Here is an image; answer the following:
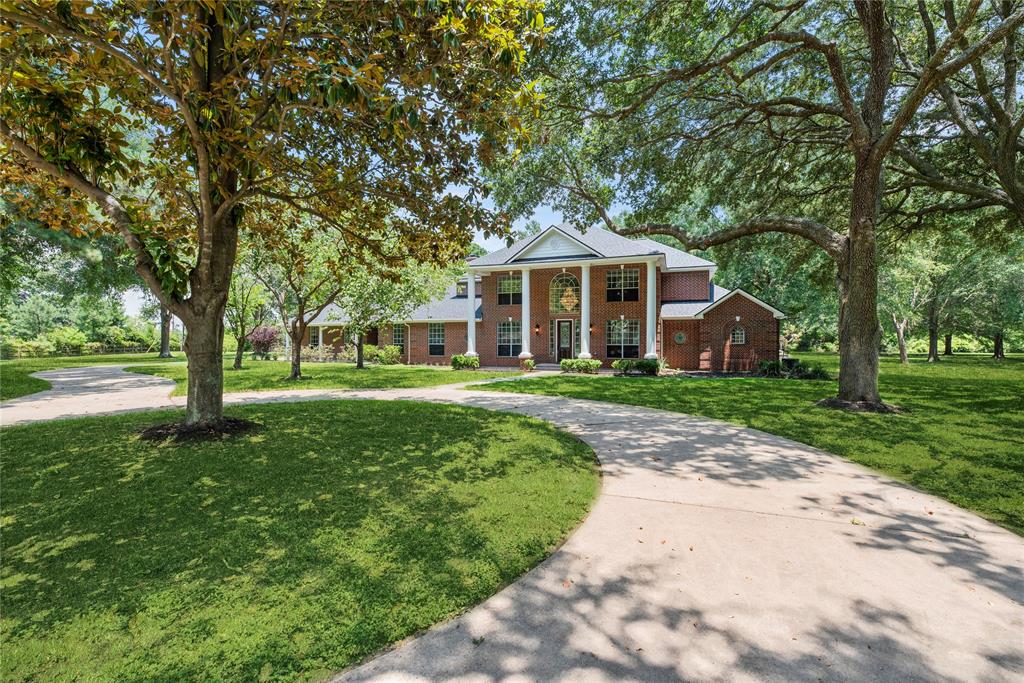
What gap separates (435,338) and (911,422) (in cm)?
2365

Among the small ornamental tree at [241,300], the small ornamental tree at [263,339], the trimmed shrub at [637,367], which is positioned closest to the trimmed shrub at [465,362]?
the trimmed shrub at [637,367]

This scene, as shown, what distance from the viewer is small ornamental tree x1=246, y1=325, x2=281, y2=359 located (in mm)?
33938

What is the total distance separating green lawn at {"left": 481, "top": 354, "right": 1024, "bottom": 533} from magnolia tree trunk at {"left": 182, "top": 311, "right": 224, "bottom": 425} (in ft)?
27.9

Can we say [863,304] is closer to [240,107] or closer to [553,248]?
[240,107]

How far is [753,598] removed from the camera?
2.71 m

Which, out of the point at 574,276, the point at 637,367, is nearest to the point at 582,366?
the point at 637,367

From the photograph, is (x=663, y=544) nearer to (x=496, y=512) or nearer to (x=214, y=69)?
(x=496, y=512)

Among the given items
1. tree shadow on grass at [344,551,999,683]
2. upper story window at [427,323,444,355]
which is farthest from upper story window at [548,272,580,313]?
tree shadow on grass at [344,551,999,683]

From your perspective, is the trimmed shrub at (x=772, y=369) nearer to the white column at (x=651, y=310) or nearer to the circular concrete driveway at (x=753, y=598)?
the white column at (x=651, y=310)

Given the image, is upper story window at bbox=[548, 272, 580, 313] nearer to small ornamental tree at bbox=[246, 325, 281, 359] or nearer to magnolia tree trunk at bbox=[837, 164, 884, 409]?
magnolia tree trunk at bbox=[837, 164, 884, 409]

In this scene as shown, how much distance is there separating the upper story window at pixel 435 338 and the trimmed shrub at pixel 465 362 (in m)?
5.04

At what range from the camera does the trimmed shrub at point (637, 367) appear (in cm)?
1967

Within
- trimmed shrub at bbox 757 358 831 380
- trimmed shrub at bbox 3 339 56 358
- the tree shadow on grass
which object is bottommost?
the tree shadow on grass

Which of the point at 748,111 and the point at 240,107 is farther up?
the point at 748,111
